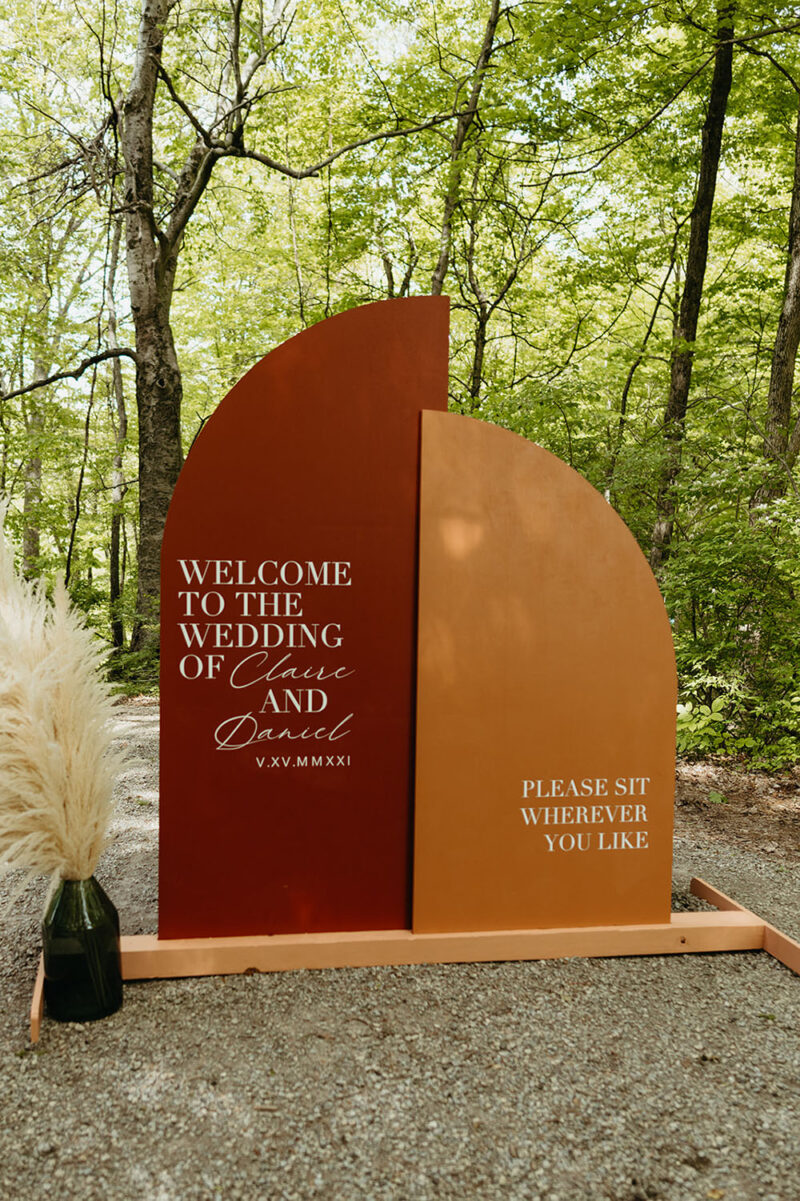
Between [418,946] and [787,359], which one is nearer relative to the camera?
[418,946]

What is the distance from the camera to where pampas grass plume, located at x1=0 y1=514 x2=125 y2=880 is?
1845 mm

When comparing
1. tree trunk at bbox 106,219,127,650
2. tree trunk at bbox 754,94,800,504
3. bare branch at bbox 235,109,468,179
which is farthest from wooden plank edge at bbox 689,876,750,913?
tree trunk at bbox 106,219,127,650

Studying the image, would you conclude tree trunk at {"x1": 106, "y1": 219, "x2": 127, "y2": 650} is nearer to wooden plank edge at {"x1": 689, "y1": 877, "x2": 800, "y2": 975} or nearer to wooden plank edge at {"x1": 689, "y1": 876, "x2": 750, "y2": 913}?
wooden plank edge at {"x1": 689, "y1": 876, "x2": 750, "y2": 913}

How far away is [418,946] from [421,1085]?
57 cm

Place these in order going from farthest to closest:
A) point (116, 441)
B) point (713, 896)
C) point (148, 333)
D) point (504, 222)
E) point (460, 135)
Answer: point (116, 441)
point (504, 222)
point (148, 333)
point (460, 135)
point (713, 896)

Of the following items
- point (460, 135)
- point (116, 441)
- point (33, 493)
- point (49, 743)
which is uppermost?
point (460, 135)

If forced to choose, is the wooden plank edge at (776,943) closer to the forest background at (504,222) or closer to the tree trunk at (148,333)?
the forest background at (504,222)

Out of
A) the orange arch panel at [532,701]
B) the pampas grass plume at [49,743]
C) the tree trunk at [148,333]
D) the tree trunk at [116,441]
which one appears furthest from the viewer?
the tree trunk at [116,441]

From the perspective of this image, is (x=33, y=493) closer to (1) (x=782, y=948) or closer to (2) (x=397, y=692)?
(2) (x=397, y=692)

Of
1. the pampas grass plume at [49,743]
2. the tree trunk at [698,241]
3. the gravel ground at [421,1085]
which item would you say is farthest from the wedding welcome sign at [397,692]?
the tree trunk at [698,241]

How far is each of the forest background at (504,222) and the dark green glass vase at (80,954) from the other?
12.1ft

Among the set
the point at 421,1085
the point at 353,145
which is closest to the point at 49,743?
the point at 421,1085

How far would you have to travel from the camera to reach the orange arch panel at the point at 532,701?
7.86 ft

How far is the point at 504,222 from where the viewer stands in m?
8.22
